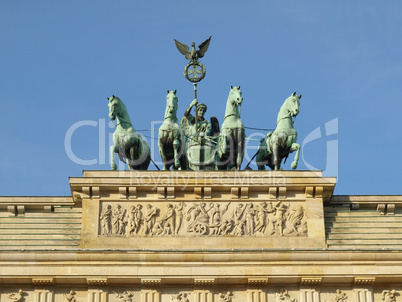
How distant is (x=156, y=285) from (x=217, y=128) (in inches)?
281

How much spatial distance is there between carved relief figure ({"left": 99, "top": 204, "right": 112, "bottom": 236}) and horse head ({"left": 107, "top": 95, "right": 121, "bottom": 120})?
3.19 m

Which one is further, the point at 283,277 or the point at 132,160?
the point at 132,160

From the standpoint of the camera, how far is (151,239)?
4500cm

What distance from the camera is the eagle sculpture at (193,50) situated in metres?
50.5

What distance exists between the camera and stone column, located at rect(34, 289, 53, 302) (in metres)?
44.0

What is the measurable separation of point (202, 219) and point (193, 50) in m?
7.48

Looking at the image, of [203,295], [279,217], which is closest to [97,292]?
[203,295]

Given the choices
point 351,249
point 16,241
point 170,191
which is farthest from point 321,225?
point 16,241

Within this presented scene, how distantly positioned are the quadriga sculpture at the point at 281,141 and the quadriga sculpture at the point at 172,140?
245 cm

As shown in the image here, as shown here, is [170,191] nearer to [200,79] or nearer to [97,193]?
[97,193]

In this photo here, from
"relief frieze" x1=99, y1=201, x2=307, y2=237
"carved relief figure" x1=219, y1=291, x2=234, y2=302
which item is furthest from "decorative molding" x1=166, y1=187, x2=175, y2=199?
"carved relief figure" x1=219, y1=291, x2=234, y2=302

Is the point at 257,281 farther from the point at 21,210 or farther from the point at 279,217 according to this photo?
the point at 21,210

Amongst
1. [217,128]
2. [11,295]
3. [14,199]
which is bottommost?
[11,295]

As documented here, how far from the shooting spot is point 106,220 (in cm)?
4528
